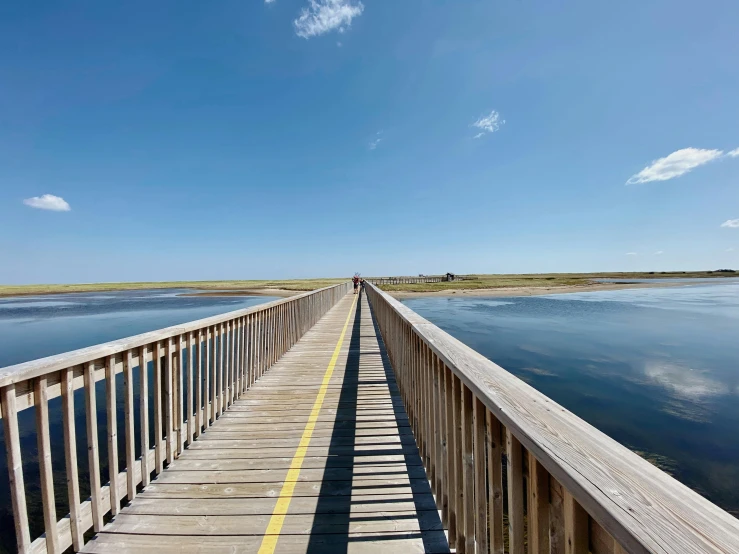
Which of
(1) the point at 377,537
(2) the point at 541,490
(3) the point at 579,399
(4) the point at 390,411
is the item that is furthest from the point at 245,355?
(3) the point at 579,399

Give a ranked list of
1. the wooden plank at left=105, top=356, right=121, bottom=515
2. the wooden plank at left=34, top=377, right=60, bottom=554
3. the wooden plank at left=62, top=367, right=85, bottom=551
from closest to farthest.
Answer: the wooden plank at left=34, top=377, right=60, bottom=554 < the wooden plank at left=62, top=367, right=85, bottom=551 < the wooden plank at left=105, top=356, right=121, bottom=515

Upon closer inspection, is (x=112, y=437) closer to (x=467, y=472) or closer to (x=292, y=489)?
(x=292, y=489)

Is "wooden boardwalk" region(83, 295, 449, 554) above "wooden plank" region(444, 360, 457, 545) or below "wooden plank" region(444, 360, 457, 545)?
below

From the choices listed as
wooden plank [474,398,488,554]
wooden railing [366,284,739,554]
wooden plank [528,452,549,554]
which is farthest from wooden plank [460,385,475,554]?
wooden plank [528,452,549,554]

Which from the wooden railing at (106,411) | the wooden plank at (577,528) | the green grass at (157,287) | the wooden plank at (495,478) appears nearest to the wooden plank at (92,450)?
the wooden railing at (106,411)

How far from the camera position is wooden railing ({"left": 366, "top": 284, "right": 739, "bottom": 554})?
0.74 m

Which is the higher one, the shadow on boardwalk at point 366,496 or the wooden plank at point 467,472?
the wooden plank at point 467,472

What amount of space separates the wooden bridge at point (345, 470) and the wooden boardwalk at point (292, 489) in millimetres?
13

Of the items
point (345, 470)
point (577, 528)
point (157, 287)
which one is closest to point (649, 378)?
point (345, 470)

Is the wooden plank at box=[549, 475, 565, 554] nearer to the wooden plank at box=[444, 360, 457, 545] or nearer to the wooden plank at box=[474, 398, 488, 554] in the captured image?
the wooden plank at box=[474, 398, 488, 554]

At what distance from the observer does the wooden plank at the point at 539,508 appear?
1.23 metres

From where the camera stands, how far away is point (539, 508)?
1.23 m

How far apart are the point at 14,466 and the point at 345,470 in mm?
2252

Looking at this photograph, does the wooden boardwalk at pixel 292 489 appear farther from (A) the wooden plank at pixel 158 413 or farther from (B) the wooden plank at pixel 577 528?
(B) the wooden plank at pixel 577 528
